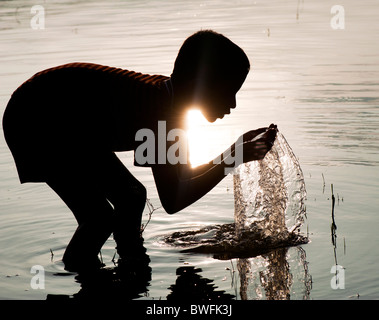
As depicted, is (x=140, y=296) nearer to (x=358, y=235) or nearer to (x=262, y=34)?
(x=358, y=235)

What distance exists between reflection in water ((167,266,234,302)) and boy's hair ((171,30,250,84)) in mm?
1582

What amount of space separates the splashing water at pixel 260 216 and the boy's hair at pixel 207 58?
82.3 inches


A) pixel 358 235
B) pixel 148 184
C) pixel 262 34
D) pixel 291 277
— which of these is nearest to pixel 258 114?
pixel 148 184

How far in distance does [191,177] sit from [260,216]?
6.57 feet

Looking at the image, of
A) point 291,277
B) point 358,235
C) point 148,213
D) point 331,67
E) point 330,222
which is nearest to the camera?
point 291,277

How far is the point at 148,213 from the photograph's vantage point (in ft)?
25.3

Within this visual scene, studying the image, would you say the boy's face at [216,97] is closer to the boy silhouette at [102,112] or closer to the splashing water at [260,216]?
the boy silhouette at [102,112]

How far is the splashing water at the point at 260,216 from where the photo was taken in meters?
6.65

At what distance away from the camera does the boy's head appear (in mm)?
4762

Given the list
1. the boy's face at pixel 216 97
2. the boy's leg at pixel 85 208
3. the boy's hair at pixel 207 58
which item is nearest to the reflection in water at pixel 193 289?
the boy's leg at pixel 85 208

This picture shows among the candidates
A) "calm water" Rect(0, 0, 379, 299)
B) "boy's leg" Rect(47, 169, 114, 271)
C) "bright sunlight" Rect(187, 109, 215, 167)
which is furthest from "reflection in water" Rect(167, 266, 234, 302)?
"bright sunlight" Rect(187, 109, 215, 167)
